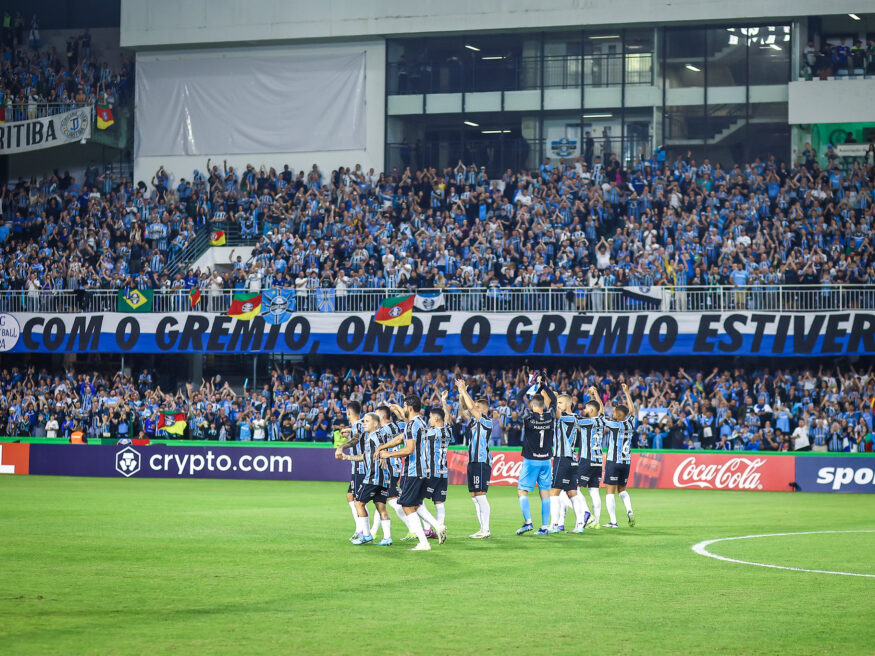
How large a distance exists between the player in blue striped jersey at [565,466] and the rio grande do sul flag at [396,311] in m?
21.7

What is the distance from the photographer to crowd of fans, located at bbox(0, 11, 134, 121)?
55.5 metres

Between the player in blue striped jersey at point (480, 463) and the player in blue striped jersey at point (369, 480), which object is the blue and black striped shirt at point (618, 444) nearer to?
the player in blue striped jersey at point (480, 463)

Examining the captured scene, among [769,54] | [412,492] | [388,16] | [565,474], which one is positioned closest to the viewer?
[412,492]

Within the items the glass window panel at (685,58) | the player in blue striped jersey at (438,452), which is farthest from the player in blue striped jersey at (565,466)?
the glass window panel at (685,58)

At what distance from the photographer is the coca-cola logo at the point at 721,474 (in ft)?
112

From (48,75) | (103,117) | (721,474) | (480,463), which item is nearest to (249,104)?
(103,117)

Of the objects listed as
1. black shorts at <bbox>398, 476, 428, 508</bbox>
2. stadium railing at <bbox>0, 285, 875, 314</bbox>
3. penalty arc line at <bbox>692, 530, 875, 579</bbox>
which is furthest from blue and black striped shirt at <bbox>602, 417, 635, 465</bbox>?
stadium railing at <bbox>0, 285, 875, 314</bbox>

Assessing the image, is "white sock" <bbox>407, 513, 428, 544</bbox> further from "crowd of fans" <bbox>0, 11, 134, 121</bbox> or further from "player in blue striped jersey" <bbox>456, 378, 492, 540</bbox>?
"crowd of fans" <bbox>0, 11, 134, 121</bbox>

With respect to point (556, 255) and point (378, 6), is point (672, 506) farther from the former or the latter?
point (378, 6)

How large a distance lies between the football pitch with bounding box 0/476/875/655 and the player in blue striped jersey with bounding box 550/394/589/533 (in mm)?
558

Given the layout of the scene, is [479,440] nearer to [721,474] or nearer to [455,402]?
[721,474]

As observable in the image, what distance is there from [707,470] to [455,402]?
9.71 meters

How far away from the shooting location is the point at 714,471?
34.5m

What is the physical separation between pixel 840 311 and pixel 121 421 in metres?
24.8
